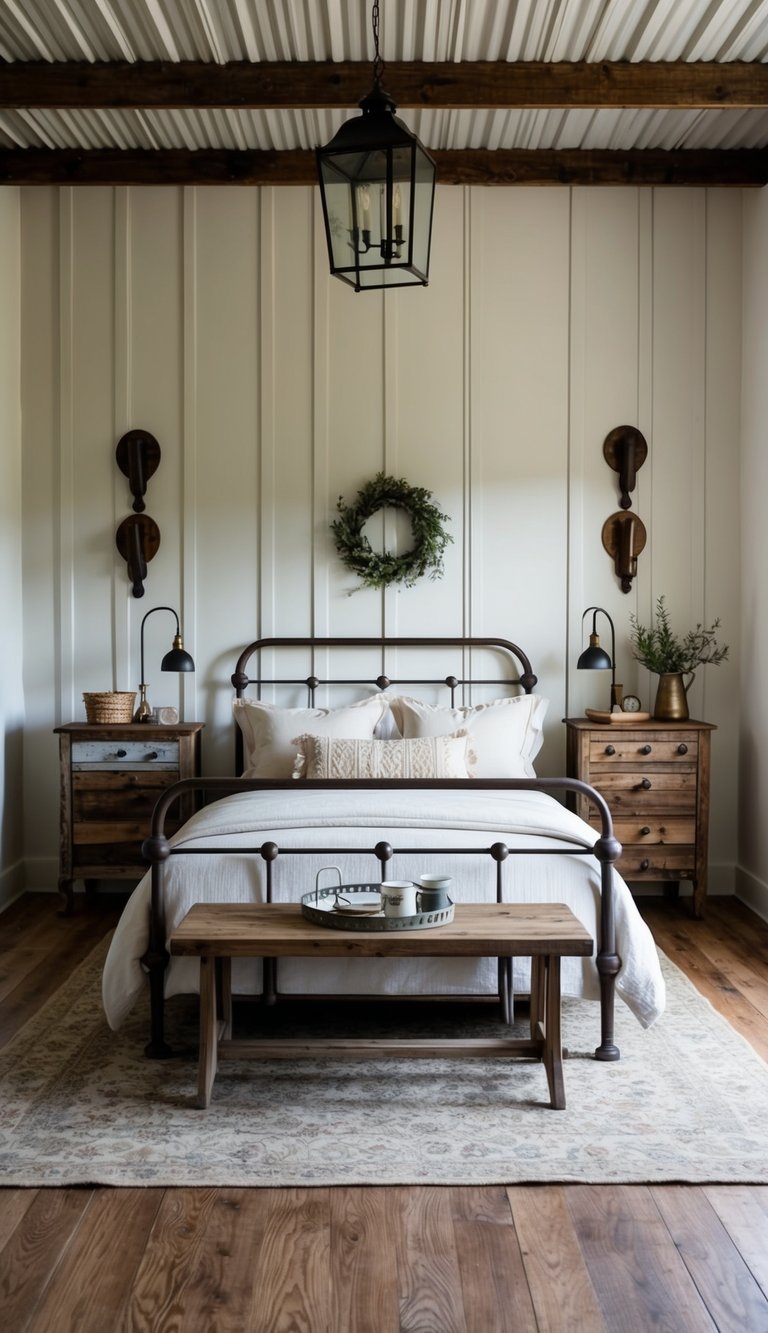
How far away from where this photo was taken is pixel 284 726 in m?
4.79

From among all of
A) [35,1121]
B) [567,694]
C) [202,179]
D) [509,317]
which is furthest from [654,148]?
[35,1121]

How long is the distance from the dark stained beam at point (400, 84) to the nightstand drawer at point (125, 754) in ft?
8.31

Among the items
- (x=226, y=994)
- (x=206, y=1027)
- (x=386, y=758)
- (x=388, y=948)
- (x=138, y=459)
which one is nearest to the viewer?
(x=388, y=948)

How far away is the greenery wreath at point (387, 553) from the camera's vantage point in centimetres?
516

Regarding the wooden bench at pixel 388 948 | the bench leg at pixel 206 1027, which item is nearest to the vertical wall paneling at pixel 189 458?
the wooden bench at pixel 388 948

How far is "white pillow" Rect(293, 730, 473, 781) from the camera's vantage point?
4.29 meters

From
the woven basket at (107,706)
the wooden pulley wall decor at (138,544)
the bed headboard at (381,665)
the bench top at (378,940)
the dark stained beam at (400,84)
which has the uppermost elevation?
the dark stained beam at (400,84)

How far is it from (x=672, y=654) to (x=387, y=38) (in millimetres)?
2781

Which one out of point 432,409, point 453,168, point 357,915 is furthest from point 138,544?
point 357,915

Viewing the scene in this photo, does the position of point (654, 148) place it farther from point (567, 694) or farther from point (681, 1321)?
point (681, 1321)

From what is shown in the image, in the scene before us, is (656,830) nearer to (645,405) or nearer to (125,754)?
(645,405)

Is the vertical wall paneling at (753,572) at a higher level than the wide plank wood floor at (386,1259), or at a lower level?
higher

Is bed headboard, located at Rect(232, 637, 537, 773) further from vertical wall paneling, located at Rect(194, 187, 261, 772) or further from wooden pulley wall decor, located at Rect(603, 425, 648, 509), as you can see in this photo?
wooden pulley wall decor, located at Rect(603, 425, 648, 509)

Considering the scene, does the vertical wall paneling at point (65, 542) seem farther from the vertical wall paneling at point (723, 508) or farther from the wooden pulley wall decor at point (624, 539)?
the vertical wall paneling at point (723, 508)
